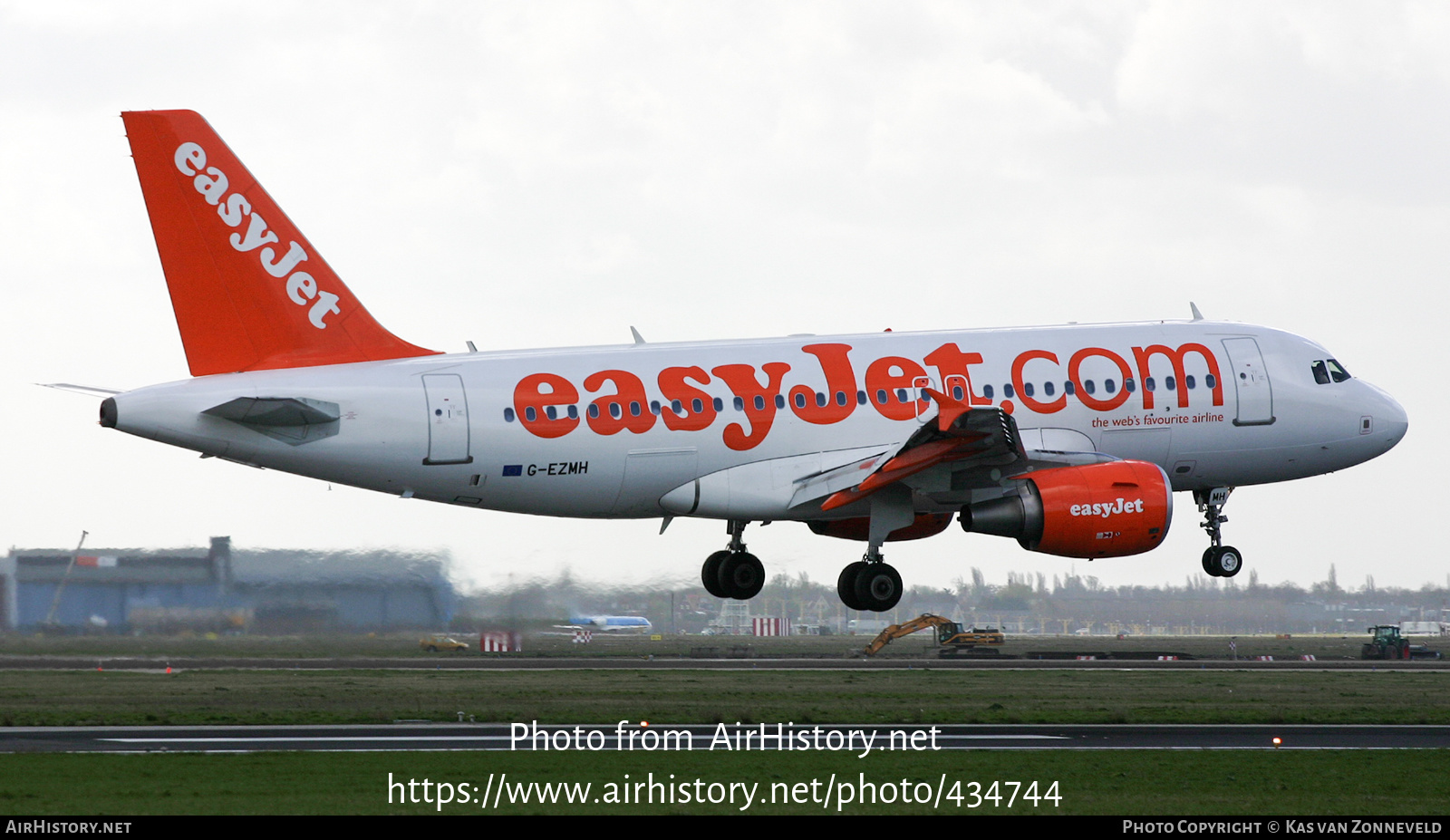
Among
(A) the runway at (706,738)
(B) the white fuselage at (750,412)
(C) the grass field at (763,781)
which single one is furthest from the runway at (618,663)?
(C) the grass field at (763,781)

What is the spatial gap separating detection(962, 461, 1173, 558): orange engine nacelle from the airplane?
0.05 metres

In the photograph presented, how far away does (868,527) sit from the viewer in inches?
1583

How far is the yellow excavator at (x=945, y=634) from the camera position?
3002 inches

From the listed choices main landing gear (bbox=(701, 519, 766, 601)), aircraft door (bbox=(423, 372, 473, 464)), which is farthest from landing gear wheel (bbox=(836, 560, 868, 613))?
aircraft door (bbox=(423, 372, 473, 464))

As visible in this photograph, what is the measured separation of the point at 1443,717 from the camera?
3544 centimetres

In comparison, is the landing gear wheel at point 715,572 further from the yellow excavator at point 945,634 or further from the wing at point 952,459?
the yellow excavator at point 945,634

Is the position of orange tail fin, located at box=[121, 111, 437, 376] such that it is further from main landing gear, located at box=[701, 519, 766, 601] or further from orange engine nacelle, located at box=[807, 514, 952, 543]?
orange engine nacelle, located at box=[807, 514, 952, 543]

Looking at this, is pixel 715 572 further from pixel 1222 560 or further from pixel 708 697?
pixel 1222 560

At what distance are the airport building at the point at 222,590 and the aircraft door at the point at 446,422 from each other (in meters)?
11.7

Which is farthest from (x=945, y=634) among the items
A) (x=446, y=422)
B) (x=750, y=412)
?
(x=446, y=422)

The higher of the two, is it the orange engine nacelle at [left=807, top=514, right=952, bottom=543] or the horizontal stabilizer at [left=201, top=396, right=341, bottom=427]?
the horizontal stabilizer at [left=201, top=396, right=341, bottom=427]

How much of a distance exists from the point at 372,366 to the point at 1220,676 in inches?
1040

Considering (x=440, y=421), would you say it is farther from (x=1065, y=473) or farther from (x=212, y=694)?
(x=1065, y=473)

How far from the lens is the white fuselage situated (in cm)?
3431
